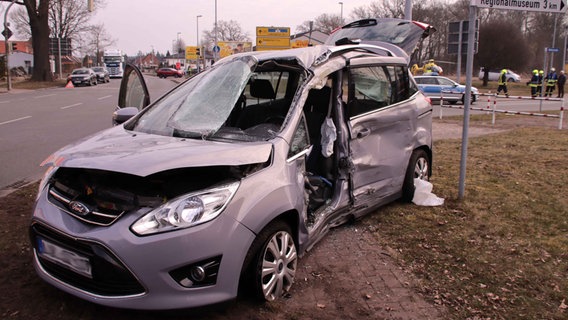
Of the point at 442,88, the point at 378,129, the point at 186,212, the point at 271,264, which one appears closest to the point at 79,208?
the point at 186,212

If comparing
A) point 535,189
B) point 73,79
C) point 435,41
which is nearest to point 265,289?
point 535,189

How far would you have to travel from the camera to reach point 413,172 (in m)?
5.62

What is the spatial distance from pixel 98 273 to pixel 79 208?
1.41 feet

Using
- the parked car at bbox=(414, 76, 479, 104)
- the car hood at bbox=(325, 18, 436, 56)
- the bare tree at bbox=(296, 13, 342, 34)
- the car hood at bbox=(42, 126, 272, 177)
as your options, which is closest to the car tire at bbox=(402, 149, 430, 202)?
the car hood at bbox=(325, 18, 436, 56)

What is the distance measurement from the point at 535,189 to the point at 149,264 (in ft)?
18.5

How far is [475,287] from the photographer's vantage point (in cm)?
366

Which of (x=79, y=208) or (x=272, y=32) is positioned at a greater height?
(x=272, y=32)

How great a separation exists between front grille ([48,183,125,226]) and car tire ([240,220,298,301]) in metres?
0.87

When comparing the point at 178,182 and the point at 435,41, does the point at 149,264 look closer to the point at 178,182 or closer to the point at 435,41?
the point at 178,182

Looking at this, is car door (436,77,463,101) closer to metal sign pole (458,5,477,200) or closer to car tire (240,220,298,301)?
metal sign pole (458,5,477,200)

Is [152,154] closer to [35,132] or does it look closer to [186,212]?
[186,212]

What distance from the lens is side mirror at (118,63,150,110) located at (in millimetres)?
5547

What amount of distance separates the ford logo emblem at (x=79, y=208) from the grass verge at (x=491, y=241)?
2500 mm

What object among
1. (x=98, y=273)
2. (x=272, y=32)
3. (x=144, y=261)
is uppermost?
(x=272, y=32)
